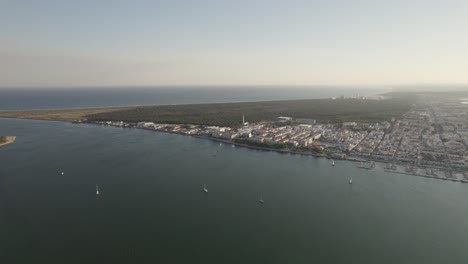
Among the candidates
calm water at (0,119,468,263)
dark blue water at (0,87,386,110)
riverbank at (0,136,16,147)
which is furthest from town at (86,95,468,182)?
dark blue water at (0,87,386,110)

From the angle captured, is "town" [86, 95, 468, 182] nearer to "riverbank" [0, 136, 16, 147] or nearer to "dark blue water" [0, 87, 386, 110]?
"riverbank" [0, 136, 16, 147]

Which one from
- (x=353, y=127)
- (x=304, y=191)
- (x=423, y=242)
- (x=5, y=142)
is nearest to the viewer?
(x=423, y=242)

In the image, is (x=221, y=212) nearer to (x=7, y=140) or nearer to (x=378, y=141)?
(x=378, y=141)

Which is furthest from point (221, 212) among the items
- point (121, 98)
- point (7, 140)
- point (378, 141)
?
point (121, 98)

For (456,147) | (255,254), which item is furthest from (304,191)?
(456,147)

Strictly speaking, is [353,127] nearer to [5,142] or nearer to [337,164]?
[337,164]

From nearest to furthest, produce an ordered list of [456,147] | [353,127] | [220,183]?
[220,183] → [456,147] → [353,127]

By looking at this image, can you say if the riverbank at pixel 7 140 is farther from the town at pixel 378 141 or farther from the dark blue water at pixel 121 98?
the dark blue water at pixel 121 98
